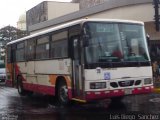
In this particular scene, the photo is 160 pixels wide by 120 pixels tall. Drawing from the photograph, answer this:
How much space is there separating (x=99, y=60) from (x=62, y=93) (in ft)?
8.80

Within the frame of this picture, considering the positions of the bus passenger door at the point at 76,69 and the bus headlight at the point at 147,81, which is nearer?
the bus passenger door at the point at 76,69

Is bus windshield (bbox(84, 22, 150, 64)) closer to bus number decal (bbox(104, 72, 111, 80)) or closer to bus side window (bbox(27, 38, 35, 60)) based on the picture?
bus number decal (bbox(104, 72, 111, 80))

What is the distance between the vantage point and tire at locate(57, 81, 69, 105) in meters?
13.8

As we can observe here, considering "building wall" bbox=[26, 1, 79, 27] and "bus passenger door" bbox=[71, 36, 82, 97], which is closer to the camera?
"bus passenger door" bbox=[71, 36, 82, 97]

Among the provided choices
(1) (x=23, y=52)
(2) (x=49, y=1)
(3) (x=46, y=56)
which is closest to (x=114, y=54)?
(3) (x=46, y=56)

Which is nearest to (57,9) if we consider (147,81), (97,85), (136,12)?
(136,12)

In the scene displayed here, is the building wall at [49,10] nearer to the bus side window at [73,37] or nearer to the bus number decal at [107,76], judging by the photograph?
the bus side window at [73,37]

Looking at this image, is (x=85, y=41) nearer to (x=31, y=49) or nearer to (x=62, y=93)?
(x=62, y=93)

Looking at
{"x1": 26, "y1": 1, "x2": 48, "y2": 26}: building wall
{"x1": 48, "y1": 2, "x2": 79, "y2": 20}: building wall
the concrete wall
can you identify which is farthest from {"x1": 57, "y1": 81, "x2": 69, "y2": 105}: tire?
{"x1": 48, "y1": 2, "x2": 79, "y2": 20}: building wall

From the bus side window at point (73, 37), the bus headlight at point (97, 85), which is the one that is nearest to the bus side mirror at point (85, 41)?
the bus side window at point (73, 37)

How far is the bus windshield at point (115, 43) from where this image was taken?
12.0m

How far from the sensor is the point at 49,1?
5488 cm

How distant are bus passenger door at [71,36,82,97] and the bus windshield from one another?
0.67 metres

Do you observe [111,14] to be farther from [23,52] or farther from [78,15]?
[23,52]
